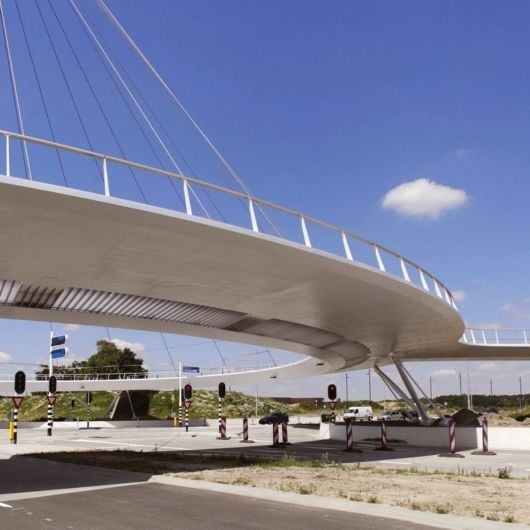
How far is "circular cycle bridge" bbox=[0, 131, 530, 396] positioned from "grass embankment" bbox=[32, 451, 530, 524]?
5.05 m

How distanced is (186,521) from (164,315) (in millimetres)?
13781

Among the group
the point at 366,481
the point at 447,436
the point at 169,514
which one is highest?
the point at 169,514

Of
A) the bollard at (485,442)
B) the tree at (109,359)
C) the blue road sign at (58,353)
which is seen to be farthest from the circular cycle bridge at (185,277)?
the tree at (109,359)

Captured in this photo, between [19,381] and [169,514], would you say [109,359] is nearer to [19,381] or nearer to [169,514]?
[19,381]

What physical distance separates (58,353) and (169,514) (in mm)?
34014

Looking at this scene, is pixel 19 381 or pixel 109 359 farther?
pixel 109 359

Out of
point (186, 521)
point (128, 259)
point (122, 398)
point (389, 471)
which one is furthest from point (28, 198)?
point (122, 398)

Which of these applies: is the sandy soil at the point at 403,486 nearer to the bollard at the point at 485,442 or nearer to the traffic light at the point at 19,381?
the bollard at the point at 485,442

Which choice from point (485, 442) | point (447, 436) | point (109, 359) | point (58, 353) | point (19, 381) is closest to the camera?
point (485, 442)

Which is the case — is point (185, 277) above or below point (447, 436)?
above

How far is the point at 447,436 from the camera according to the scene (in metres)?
29.0

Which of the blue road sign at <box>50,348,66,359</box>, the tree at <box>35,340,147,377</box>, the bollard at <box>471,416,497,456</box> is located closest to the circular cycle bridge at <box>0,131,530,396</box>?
the bollard at <box>471,416,497,456</box>

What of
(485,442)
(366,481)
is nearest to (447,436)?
(485,442)

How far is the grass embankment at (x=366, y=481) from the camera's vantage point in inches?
421
